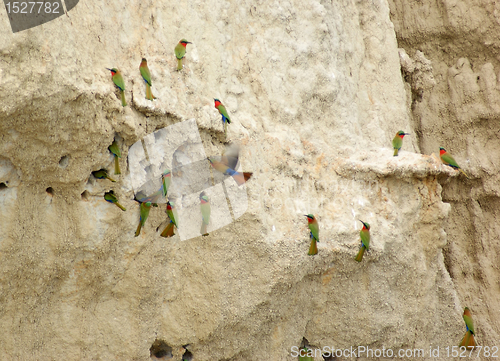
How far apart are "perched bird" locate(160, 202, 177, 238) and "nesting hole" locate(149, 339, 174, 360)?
31.2 inches

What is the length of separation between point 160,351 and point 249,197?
49.6 inches

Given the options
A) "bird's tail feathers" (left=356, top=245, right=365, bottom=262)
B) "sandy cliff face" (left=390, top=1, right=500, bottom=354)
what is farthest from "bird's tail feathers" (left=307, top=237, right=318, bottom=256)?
"sandy cliff face" (left=390, top=1, right=500, bottom=354)

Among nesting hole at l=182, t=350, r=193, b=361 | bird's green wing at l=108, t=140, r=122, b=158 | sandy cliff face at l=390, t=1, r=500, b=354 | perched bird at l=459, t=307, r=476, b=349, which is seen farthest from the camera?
sandy cliff face at l=390, t=1, r=500, b=354

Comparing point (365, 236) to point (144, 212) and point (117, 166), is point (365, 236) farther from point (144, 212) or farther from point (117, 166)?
point (117, 166)

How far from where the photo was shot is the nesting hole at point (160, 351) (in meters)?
3.34

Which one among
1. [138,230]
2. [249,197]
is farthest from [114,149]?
[249,197]

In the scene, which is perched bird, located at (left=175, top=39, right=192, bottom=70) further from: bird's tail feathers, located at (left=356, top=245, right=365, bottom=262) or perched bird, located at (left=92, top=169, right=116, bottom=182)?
bird's tail feathers, located at (left=356, top=245, right=365, bottom=262)

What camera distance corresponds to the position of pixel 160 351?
3361mm

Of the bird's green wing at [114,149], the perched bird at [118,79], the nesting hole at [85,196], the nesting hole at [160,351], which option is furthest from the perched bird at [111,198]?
the nesting hole at [160,351]

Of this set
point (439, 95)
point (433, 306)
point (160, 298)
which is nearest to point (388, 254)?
point (433, 306)

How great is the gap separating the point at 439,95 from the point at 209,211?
10.6 ft

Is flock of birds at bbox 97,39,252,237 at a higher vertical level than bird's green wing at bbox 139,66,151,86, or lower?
lower

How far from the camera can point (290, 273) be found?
3.18m

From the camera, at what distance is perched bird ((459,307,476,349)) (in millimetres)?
4043
